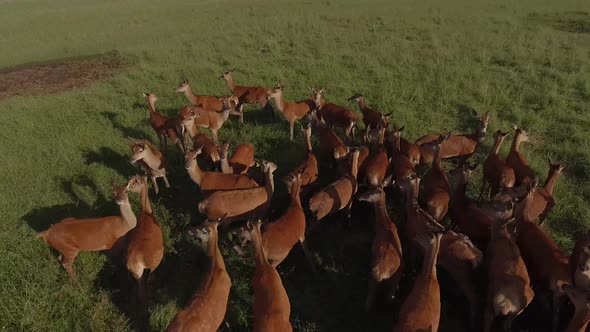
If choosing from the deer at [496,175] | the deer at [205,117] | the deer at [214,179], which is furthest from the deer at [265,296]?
the deer at [205,117]

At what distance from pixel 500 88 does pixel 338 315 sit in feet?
31.1

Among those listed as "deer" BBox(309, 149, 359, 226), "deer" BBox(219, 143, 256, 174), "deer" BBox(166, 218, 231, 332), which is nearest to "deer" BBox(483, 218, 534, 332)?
"deer" BBox(309, 149, 359, 226)

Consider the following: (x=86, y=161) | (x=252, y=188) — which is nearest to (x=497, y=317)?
(x=252, y=188)

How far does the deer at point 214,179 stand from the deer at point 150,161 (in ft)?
3.56

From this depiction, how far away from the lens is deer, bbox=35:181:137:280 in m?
6.57

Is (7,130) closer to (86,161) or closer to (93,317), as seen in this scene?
(86,161)

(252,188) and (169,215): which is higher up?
(252,188)

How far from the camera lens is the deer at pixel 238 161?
28.3 ft

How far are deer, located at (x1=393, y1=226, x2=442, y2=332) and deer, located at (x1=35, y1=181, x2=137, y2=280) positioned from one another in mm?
4380

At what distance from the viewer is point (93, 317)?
586 cm

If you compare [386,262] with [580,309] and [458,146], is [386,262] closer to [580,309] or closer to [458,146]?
[580,309]

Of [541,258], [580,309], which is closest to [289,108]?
[541,258]

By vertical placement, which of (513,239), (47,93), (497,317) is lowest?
(47,93)

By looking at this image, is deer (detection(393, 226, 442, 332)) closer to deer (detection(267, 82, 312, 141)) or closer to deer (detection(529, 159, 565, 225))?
deer (detection(529, 159, 565, 225))
